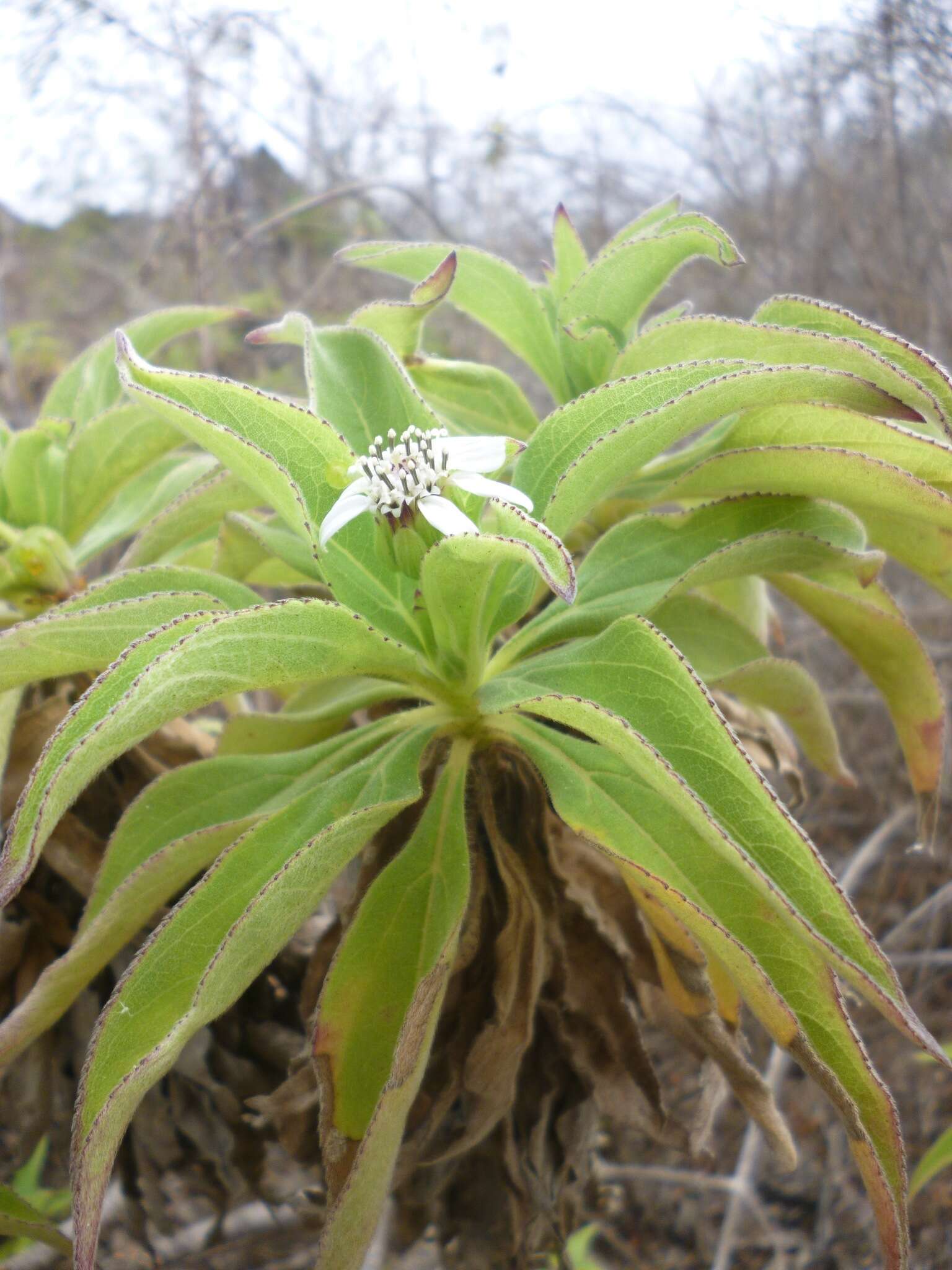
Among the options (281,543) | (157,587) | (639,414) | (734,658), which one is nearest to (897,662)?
(734,658)

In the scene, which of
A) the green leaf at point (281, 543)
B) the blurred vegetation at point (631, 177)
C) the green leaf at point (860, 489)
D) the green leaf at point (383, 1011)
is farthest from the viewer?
the blurred vegetation at point (631, 177)

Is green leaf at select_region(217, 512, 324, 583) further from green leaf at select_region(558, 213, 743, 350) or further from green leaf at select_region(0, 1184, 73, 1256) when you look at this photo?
green leaf at select_region(0, 1184, 73, 1256)

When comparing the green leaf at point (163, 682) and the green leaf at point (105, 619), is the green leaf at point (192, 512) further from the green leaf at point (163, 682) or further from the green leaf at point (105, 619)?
the green leaf at point (163, 682)

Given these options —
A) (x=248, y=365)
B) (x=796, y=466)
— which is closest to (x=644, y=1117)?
(x=796, y=466)

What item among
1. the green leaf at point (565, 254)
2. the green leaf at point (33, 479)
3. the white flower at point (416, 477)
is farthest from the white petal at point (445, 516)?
the green leaf at point (33, 479)

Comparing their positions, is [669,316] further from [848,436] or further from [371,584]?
[371,584]

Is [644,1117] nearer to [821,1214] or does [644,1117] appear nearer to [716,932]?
[716,932]
